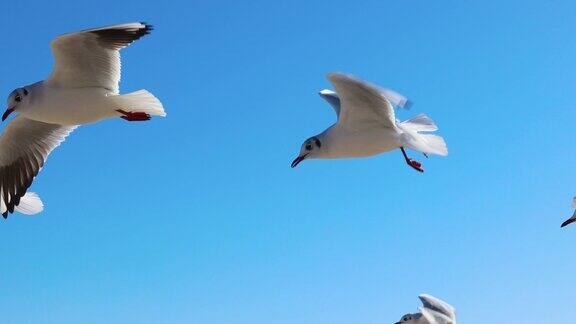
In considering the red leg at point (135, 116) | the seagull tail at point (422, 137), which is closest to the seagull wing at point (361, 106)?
the seagull tail at point (422, 137)

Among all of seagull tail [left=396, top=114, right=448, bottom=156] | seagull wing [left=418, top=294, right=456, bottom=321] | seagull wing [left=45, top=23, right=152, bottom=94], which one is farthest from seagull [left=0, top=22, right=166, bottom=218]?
seagull wing [left=418, top=294, right=456, bottom=321]

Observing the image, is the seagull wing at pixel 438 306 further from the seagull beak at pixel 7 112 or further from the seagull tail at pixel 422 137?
the seagull beak at pixel 7 112

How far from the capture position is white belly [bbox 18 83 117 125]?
816cm

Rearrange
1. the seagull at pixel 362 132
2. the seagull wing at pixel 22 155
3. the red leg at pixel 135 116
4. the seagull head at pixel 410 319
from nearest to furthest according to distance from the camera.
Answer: the seagull at pixel 362 132 → the red leg at pixel 135 116 → the seagull wing at pixel 22 155 → the seagull head at pixel 410 319

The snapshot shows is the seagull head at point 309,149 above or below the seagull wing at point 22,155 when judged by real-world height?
below

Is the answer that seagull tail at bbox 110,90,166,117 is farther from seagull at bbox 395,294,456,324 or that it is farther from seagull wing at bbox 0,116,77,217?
seagull at bbox 395,294,456,324

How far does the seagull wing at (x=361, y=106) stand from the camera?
7873 millimetres

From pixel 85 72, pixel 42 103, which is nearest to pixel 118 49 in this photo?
pixel 85 72

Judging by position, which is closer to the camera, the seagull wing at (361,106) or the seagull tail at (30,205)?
the seagull wing at (361,106)

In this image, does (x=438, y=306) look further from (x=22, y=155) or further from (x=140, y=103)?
(x=22, y=155)

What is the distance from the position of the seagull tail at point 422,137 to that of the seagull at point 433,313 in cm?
260

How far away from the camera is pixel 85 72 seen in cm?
817

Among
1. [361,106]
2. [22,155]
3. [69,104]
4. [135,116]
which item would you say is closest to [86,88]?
[69,104]

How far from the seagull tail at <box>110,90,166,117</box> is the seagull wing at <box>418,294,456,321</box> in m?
4.57
